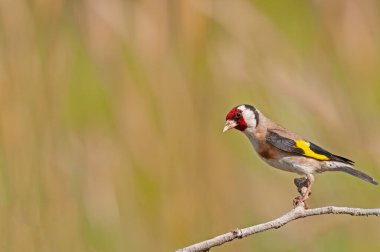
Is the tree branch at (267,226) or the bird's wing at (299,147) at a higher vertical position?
the bird's wing at (299,147)

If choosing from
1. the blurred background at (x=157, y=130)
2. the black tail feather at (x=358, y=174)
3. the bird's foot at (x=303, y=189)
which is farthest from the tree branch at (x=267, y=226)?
the blurred background at (x=157, y=130)

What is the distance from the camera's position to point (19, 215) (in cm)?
283

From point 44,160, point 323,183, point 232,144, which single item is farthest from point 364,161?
point 44,160

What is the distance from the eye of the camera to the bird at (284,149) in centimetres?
257

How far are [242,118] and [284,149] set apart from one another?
0.45 feet

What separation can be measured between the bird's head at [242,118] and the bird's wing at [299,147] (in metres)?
0.06

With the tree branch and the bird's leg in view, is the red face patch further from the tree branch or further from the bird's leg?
the tree branch

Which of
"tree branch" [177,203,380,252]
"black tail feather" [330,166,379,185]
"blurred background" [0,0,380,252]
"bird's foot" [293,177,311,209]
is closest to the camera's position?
"tree branch" [177,203,380,252]

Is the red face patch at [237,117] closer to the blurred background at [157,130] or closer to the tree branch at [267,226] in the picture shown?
the blurred background at [157,130]

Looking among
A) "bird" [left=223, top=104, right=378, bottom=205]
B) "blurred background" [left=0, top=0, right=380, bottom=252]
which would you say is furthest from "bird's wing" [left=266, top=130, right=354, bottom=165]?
"blurred background" [left=0, top=0, right=380, bottom=252]

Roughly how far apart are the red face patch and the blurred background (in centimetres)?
38

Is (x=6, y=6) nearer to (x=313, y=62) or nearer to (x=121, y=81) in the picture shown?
(x=121, y=81)

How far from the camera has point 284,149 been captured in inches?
104

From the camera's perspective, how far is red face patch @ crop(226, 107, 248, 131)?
8.41 feet
